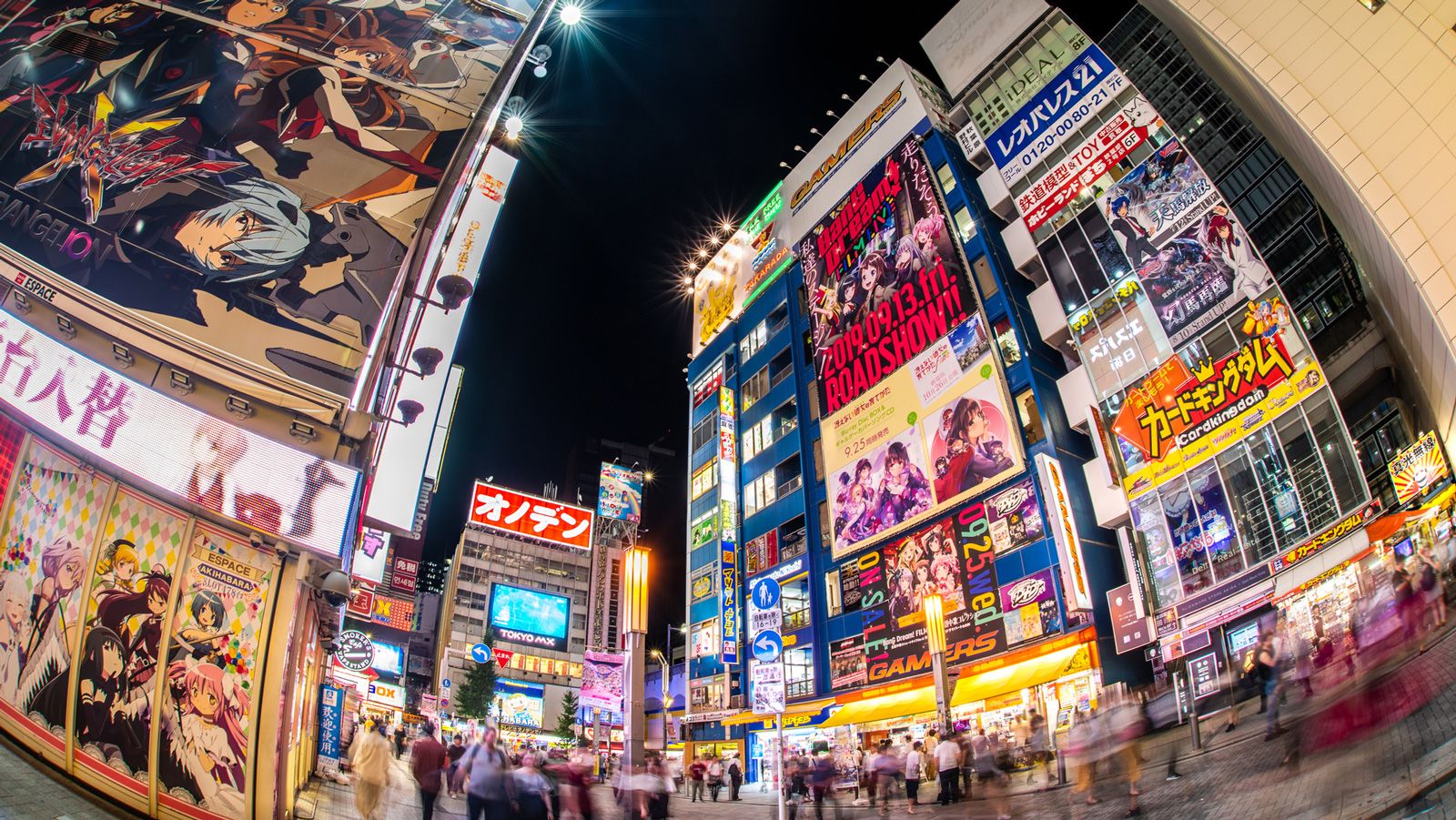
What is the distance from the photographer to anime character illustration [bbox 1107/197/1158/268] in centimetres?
2556

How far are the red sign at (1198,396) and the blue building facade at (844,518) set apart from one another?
131 inches

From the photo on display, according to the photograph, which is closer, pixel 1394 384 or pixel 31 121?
pixel 31 121

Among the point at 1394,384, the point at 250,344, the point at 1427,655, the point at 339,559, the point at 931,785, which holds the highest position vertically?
the point at 1394,384

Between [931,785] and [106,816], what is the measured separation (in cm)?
2034

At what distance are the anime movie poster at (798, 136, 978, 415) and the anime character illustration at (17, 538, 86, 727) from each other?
3017 cm

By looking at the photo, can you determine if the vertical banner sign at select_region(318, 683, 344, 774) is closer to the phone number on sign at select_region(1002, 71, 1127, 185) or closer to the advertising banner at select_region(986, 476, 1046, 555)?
the advertising banner at select_region(986, 476, 1046, 555)

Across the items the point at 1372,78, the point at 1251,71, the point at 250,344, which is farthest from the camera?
the point at 1251,71

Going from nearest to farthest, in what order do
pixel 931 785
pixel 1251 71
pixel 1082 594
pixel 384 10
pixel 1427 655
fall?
pixel 1427 655 < pixel 384 10 < pixel 1251 71 < pixel 931 785 < pixel 1082 594

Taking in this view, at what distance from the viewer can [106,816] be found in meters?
7.34

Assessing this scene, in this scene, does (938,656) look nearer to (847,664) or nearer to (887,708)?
(887,708)

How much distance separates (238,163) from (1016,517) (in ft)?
87.9

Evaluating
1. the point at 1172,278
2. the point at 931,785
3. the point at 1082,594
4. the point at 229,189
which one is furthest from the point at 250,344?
the point at 1172,278

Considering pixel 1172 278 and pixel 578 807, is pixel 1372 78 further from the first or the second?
pixel 578 807

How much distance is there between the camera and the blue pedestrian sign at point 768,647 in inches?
487
